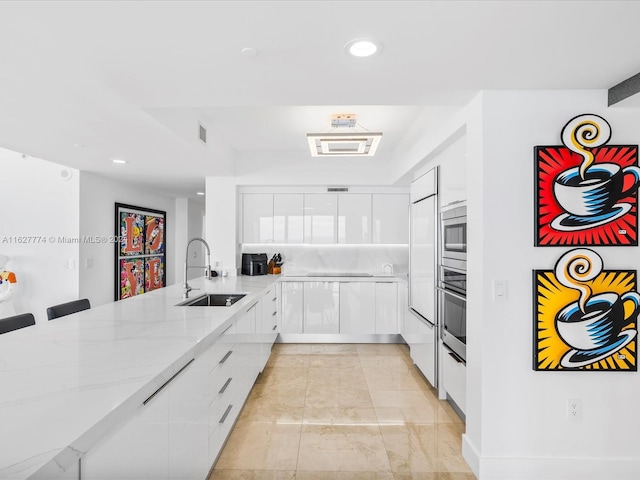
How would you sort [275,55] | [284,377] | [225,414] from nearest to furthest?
[275,55], [225,414], [284,377]

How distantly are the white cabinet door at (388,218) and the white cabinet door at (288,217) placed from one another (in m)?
1.04

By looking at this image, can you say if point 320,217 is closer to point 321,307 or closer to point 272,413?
point 321,307

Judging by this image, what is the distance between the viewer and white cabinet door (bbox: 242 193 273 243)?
499cm

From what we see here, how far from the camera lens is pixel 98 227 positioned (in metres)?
4.55

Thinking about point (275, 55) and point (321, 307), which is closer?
point (275, 55)

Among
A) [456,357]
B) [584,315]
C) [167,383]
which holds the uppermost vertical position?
[584,315]

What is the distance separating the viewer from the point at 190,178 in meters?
4.79

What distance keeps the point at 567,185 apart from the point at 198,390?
2301 mm

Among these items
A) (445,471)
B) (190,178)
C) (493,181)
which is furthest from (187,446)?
(190,178)

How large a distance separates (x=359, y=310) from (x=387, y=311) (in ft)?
1.19

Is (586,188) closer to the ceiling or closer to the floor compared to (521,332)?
closer to the ceiling

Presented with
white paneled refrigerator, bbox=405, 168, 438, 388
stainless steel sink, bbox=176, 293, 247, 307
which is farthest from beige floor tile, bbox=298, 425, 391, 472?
stainless steel sink, bbox=176, 293, 247, 307

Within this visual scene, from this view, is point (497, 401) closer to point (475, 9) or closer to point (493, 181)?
point (493, 181)

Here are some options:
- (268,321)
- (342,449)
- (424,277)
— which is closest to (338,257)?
(268,321)
